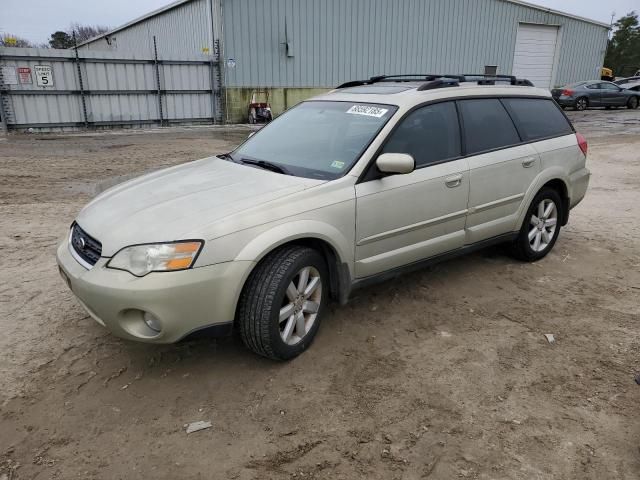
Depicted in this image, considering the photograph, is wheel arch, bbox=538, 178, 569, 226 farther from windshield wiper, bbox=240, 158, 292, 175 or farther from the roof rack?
windshield wiper, bbox=240, 158, 292, 175

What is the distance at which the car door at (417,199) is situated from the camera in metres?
3.52

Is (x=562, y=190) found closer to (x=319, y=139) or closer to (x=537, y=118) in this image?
(x=537, y=118)

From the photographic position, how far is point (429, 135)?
3.95 metres

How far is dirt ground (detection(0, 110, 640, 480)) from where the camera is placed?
2484mm

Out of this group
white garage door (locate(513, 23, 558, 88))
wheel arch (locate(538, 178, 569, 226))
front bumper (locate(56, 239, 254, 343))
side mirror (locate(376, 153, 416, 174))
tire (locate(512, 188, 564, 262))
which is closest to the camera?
front bumper (locate(56, 239, 254, 343))

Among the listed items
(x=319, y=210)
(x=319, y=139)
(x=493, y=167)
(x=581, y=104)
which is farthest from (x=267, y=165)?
(x=581, y=104)

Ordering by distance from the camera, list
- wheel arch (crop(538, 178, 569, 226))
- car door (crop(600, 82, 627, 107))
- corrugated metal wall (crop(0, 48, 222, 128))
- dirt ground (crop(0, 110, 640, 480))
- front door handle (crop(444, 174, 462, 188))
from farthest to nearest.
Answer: car door (crop(600, 82, 627, 107)) < corrugated metal wall (crop(0, 48, 222, 128)) < wheel arch (crop(538, 178, 569, 226)) < front door handle (crop(444, 174, 462, 188)) < dirt ground (crop(0, 110, 640, 480))

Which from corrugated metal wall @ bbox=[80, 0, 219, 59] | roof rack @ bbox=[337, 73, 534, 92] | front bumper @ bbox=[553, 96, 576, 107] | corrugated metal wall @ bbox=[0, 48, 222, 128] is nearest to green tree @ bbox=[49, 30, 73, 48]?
corrugated metal wall @ bbox=[80, 0, 219, 59]

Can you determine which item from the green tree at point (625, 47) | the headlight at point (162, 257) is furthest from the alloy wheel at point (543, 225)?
the green tree at point (625, 47)

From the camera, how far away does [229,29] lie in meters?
17.2

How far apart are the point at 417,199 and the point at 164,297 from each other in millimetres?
1932

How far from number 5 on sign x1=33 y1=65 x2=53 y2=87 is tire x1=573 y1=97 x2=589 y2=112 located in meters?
21.4

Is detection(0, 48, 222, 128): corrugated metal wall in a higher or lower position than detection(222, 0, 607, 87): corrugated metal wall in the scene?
lower

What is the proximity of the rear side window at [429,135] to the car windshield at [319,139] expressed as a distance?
157 millimetres
